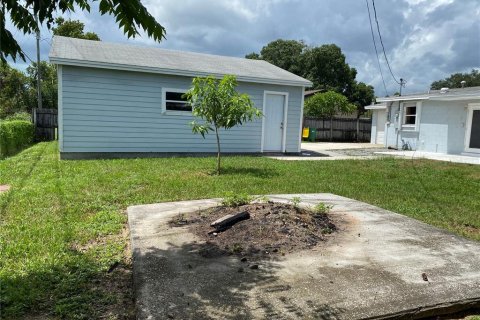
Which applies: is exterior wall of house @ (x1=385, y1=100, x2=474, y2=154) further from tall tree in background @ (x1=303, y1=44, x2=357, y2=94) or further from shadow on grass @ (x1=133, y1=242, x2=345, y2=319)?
tall tree in background @ (x1=303, y1=44, x2=357, y2=94)

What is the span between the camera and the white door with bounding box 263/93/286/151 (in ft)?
43.4

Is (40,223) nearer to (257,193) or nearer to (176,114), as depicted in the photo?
(257,193)

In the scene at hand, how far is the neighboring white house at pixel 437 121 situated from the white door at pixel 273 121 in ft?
23.2

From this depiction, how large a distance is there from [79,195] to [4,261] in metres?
2.83

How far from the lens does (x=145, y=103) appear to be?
37.6 feet

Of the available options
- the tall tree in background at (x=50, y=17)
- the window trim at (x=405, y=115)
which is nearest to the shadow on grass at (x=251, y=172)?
the tall tree in background at (x=50, y=17)

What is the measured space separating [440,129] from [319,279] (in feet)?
50.3

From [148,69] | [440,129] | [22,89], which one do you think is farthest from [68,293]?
[22,89]

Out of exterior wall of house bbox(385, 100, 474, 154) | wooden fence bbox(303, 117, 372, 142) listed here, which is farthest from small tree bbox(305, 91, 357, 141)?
exterior wall of house bbox(385, 100, 474, 154)

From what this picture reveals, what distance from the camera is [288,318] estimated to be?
2.39 m

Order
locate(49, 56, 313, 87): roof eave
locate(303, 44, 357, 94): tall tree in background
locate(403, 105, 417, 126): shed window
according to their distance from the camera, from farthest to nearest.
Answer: locate(303, 44, 357, 94): tall tree in background
locate(403, 105, 417, 126): shed window
locate(49, 56, 313, 87): roof eave

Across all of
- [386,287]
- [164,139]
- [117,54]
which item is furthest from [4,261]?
[117,54]

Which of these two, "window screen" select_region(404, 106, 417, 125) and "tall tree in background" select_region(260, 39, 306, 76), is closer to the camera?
"window screen" select_region(404, 106, 417, 125)

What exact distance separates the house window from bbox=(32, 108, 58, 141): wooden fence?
26.2 feet
